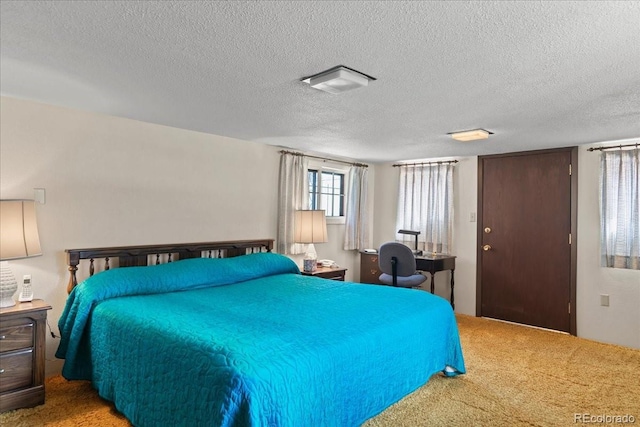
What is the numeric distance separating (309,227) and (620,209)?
327 cm

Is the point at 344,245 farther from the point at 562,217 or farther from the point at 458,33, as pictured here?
A: the point at 458,33

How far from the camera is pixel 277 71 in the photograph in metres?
2.24

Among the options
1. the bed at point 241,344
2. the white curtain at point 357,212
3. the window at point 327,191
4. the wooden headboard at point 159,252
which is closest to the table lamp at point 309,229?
the wooden headboard at point 159,252

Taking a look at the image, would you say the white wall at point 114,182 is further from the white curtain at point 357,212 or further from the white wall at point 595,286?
the white wall at point 595,286

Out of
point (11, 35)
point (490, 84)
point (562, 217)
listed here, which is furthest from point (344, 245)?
point (11, 35)

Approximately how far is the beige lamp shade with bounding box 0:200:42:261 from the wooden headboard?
0.45 meters

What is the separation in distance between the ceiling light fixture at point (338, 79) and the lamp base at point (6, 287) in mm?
2325

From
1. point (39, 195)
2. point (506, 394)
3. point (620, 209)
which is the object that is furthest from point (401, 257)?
point (39, 195)

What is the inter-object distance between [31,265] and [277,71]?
2.36 meters

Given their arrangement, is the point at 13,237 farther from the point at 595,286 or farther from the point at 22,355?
the point at 595,286

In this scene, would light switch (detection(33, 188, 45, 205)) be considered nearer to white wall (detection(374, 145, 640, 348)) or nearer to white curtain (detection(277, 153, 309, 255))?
white curtain (detection(277, 153, 309, 255))

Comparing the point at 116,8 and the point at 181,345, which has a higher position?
the point at 116,8

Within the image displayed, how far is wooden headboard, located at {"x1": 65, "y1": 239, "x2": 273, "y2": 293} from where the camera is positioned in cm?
308

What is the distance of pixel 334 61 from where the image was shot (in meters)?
2.09
